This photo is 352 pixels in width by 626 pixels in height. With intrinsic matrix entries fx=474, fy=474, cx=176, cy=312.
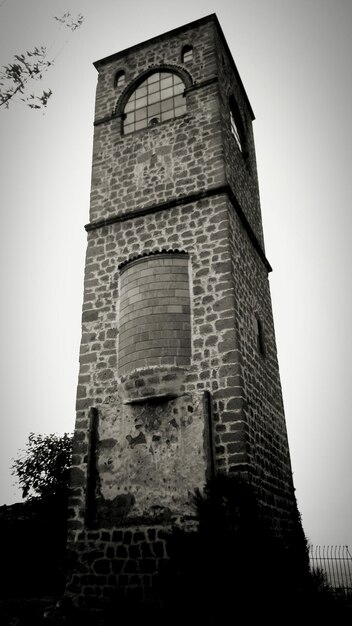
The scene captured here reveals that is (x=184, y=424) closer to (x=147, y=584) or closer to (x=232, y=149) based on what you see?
(x=147, y=584)

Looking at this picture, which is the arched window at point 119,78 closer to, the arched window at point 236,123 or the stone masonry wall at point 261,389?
the arched window at point 236,123

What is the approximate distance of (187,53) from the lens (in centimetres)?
1135

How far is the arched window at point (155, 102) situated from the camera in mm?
10742

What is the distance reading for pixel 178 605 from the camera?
4.88 m

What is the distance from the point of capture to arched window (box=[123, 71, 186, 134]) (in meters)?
10.7

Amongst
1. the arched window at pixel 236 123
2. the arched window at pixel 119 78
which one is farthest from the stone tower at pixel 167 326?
the arched window at pixel 236 123

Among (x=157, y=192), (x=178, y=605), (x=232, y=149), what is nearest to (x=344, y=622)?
(x=178, y=605)

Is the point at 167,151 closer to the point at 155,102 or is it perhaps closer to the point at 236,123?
the point at 155,102

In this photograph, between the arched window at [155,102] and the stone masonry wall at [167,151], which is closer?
the stone masonry wall at [167,151]

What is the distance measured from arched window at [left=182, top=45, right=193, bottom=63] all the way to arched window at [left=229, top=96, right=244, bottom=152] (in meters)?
1.45

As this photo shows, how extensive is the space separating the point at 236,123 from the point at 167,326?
691cm

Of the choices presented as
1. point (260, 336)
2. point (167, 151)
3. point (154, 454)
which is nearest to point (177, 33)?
point (167, 151)

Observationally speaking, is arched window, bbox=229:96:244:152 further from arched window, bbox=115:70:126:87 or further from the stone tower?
arched window, bbox=115:70:126:87

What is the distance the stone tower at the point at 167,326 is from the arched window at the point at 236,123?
473mm
